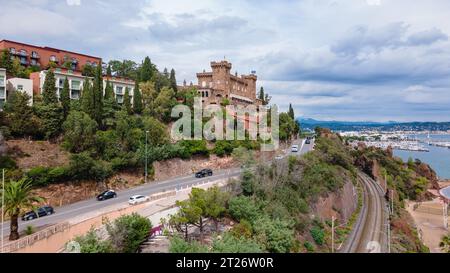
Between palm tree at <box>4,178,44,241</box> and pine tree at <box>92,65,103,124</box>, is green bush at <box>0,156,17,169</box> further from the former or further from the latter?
pine tree at <box>92,65,103,124</box>

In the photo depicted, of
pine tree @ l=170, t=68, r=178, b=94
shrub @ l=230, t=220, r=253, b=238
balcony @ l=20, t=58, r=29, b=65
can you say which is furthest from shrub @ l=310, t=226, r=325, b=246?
balcony @ l=20, t=58, r=29, b=65

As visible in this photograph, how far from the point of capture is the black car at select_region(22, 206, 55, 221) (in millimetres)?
25734

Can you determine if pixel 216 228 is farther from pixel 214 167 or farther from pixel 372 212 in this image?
pixel 372 212

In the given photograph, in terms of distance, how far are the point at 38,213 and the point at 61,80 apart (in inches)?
1038

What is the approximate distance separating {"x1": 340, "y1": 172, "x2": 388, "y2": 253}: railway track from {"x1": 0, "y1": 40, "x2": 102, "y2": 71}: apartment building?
169 ft

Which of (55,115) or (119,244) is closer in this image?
(119,244)

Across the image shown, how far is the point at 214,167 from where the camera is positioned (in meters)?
48.8

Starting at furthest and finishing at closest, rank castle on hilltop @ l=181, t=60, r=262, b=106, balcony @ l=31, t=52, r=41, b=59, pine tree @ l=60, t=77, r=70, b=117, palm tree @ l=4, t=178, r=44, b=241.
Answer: castle on hilltop @ l=181, t=60, r=262, b=106, balcony @ l=31, t=52, r=41, b=59, pine tree @ l=60, t=77, r=70, b=117, palm tree @ l=4, t=178, r=44, b=241

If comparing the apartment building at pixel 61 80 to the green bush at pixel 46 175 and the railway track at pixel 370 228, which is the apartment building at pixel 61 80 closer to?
the green bush at pixel 46 175

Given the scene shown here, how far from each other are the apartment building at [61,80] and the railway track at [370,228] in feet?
135

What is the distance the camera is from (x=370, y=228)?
40312mm
